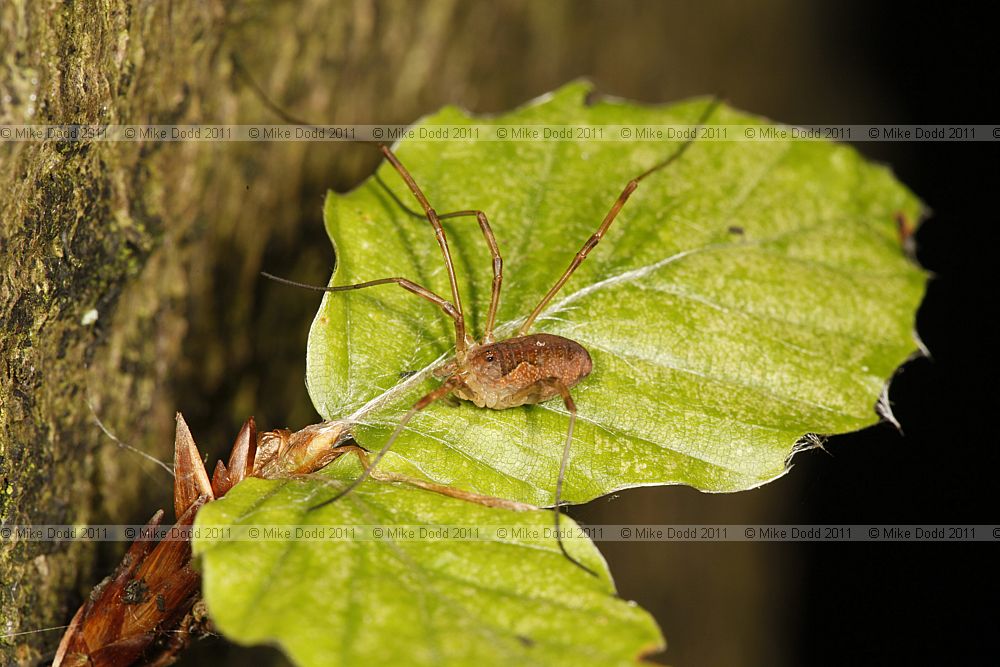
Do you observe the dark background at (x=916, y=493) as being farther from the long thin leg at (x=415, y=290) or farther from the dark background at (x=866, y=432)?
the long thin leg at (x=415, y=290)

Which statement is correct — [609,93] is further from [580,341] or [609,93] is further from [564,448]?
[564,448]

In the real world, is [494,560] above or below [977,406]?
above

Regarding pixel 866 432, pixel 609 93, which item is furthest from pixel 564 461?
pixel 609 93

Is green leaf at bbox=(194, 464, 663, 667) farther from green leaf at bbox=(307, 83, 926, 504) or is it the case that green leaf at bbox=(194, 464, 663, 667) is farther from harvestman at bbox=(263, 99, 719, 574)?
harvestman at bbox=(263, 99, 719, 574)

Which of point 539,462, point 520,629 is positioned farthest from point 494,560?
point 539,462

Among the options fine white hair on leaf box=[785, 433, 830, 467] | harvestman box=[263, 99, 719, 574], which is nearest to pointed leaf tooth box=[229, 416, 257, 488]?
harvestman box=[263, 99, 719, 574]

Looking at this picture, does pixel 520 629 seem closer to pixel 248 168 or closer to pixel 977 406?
pixel 248 168
